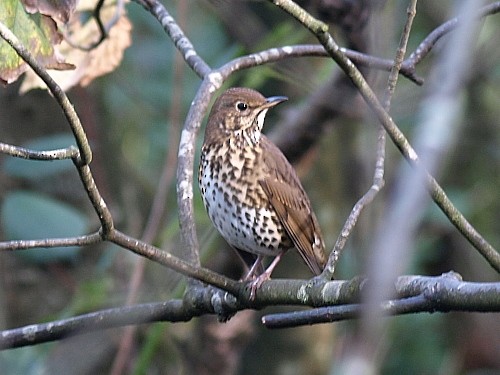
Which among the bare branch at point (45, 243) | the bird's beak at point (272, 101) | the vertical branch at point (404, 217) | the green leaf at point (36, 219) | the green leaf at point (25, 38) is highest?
the vertical branch at point (404, 217)

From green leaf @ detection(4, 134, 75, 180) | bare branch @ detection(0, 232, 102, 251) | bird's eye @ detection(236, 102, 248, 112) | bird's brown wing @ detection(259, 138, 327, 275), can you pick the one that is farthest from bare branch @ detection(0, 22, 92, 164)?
green leaf @ detection(4, 134, 75, 180)

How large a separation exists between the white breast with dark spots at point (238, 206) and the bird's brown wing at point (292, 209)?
40 millimetres

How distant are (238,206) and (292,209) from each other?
239mm

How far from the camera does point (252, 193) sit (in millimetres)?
3787

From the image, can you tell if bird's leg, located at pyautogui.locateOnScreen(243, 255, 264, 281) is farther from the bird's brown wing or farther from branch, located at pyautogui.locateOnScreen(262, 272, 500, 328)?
branch, located at pyautogui.locateOnScreen(262, 272, 500, 328)

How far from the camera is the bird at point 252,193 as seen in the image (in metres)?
3.70

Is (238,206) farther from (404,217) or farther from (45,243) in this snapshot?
(404,217)

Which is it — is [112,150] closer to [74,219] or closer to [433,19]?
[74,219]

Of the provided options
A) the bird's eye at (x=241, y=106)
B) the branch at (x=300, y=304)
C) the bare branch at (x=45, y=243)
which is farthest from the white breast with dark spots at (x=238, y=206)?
the bare branch at (x=45, y=243)

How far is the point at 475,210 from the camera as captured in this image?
6.16 m

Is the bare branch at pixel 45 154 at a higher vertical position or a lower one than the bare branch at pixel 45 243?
higher

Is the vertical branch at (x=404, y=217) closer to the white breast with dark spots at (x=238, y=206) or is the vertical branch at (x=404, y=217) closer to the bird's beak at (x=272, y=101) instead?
the white breast with dark spots at (x=238, y=206)

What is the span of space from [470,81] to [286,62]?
3.40 feet

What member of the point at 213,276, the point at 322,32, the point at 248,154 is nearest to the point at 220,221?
the point at 248,154
